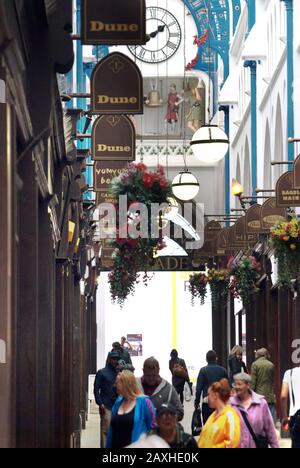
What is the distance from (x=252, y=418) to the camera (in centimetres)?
1088

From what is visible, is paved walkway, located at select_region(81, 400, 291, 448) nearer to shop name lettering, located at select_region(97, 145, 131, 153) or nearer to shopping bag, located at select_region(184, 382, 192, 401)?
shopping bag, located at select_region(184, 382, 192, 401)

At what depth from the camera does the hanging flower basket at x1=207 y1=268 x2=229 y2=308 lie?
35.2 m

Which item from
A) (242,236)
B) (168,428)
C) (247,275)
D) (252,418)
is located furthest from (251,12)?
(168,428)

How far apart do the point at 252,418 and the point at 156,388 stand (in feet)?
6.86

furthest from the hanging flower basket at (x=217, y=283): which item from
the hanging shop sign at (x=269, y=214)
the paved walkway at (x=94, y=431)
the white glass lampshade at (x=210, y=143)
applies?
the white glass lampshade at (x=210, y=143)

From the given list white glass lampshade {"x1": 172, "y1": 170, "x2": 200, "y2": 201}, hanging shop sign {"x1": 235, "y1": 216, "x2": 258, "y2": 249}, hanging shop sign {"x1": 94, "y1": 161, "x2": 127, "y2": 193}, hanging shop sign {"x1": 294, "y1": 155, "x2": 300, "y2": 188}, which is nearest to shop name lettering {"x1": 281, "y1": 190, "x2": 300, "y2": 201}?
hanging shop sign {"x1": 294, "y1": 155, "x2": 300, "y2": 188}

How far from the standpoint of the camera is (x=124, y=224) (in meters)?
19.8

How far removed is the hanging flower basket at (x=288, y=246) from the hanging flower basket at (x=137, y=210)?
1799 mm

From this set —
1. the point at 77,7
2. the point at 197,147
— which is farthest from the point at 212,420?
the point at 77,7

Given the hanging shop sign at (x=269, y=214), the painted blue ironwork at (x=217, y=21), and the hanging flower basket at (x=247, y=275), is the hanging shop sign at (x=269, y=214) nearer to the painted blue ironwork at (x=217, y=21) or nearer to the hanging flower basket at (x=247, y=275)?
the hanging flower basket at (x=247, y=275)

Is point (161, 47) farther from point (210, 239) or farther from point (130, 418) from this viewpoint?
point (130, 418)

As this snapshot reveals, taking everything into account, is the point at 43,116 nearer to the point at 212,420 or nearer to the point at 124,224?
the point at 212,420

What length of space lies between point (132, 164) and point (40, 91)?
360 inches

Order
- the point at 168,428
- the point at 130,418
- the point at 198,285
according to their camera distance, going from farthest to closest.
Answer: the point at 198,285, the point at 130,418, the point at 168,428
